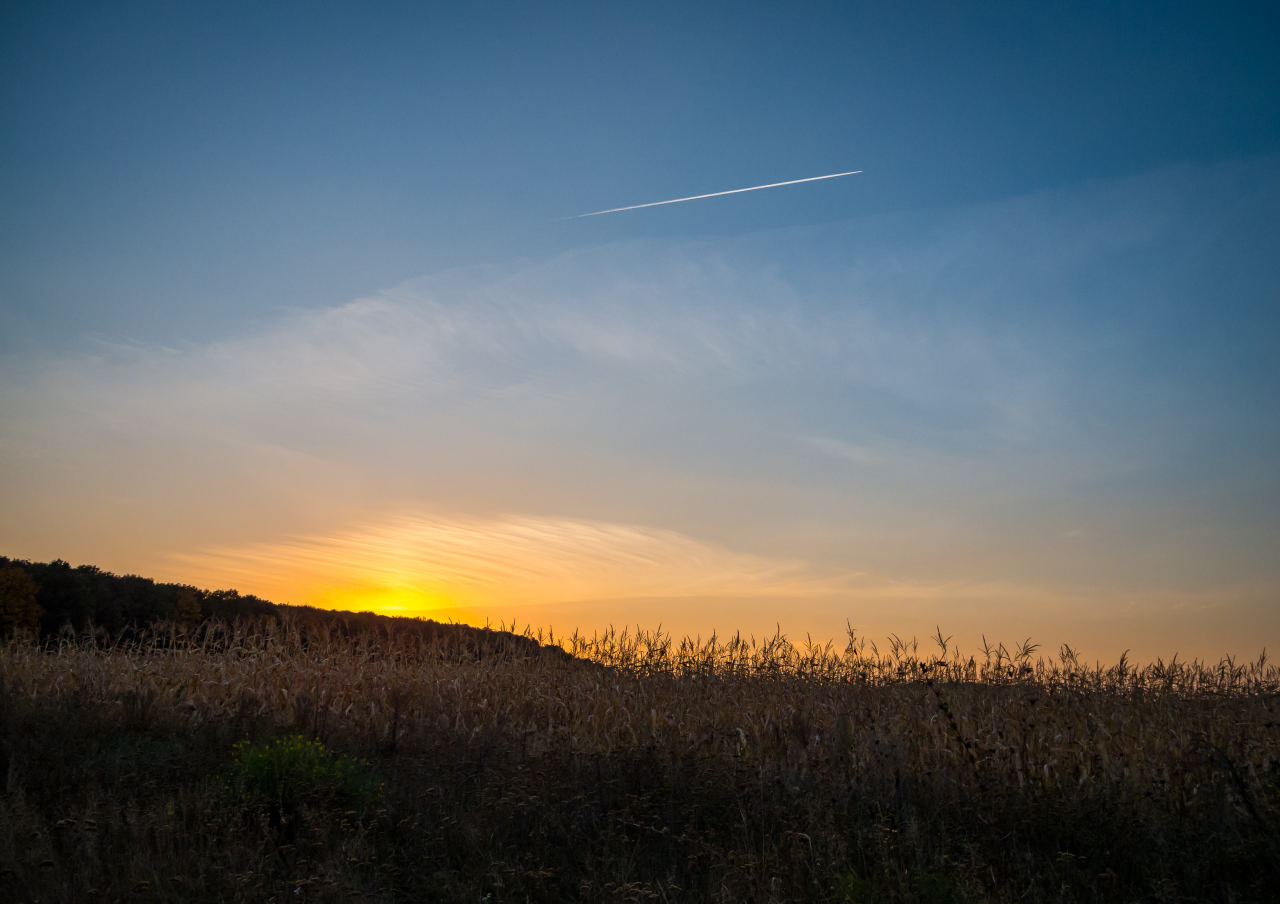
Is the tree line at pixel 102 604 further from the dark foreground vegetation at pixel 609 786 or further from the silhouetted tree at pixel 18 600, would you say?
the dark foreground vegetation at pixel 609 786

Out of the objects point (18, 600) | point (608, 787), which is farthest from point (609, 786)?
point (18, 600)

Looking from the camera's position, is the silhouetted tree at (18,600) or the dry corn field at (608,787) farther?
the silhouetted tree at (18,600)

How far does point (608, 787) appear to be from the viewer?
919 centimetres

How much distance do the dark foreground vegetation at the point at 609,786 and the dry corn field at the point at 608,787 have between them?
0.04 meters

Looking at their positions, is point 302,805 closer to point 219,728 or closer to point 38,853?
point 38,853

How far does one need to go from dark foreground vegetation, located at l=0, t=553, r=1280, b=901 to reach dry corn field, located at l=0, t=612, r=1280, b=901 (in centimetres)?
4

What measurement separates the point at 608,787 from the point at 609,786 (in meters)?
0.03

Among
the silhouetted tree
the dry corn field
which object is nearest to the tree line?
the silhouetted tree

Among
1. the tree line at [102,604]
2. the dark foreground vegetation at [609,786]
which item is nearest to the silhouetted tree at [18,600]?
the tree line at [102,604]

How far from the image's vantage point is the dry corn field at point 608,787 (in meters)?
6.96

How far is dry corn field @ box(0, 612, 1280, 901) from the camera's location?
22.9 ft

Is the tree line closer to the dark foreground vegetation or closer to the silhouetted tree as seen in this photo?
the silhouetted tree

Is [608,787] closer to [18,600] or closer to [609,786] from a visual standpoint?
[609,786]

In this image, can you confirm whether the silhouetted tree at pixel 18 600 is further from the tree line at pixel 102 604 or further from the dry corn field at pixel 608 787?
the dry corn field at pixel 608 787
